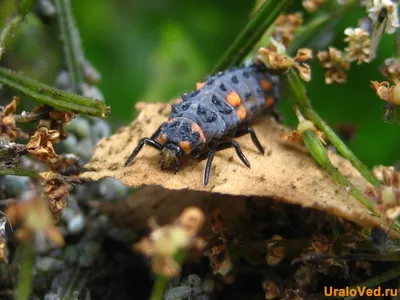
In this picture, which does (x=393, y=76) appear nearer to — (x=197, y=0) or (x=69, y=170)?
(x=69, y=170)

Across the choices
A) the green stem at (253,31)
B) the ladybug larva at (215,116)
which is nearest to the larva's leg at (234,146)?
the ladybug larva at (215,116)

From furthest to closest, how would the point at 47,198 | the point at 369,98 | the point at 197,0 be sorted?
1. the point at 197,0
2. the point at 369,98
3. the point at 47,198

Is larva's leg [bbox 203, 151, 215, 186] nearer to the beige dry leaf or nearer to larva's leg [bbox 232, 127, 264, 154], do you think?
the beige dry leaf

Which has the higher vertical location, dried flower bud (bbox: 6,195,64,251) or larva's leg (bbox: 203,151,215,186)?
dried flower bud (bbox: 6,195,64,251)

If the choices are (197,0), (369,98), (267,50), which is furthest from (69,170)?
(197,0)

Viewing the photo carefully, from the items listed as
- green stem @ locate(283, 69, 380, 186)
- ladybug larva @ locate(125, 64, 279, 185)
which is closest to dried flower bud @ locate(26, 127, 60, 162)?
ladybug larva @ locate(125, 64, 279, 185)
